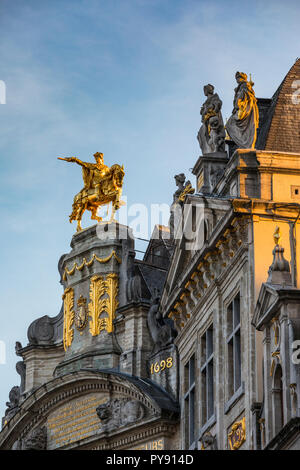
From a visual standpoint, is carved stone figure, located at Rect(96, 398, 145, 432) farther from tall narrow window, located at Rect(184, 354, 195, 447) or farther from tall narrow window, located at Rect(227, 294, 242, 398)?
tall narrow window, located at Rect(227, 294, 242, 398)

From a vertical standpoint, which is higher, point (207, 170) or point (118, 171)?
point (118, 171)

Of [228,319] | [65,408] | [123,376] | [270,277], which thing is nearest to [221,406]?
[228,319]

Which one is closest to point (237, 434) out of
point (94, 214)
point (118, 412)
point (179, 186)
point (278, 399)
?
point (278, 399)

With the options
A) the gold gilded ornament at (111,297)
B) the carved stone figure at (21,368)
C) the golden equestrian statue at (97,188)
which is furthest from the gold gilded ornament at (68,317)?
the carved stone figure at (21,368)

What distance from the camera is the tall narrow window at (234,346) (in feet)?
118

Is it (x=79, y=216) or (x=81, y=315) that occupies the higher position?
(x=79, y=216)

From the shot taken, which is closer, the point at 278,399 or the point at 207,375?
the point at 278,399

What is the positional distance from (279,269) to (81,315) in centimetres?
1873

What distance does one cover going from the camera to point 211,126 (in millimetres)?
41750

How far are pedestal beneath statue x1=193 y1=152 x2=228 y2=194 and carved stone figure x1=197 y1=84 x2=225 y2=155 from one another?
35 cm

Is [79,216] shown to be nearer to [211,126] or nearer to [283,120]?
[211,126]

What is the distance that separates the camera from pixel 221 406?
1448 inches

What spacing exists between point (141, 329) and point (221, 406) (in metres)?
11.6

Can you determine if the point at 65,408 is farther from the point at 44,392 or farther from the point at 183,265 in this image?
the point at 183,265
